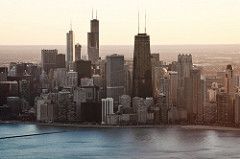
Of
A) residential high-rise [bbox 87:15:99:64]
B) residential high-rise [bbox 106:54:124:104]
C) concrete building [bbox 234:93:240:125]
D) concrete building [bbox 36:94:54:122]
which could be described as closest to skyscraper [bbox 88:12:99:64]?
residential high-rise [bbox 87:15:99:64]

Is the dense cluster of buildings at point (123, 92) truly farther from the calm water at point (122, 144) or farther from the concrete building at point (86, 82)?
the calm water at point (122, 144)

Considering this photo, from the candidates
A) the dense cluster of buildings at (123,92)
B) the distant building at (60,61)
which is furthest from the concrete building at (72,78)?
the distant building at (60,61)

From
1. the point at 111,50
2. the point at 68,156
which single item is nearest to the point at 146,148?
the point at 68,156

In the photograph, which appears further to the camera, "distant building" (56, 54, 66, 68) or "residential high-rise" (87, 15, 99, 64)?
"distant building" (56, 54, 66, 68)

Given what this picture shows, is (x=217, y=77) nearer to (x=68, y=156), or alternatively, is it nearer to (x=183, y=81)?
(x=183, y=81)

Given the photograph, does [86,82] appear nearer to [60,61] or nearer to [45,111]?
[45,111]

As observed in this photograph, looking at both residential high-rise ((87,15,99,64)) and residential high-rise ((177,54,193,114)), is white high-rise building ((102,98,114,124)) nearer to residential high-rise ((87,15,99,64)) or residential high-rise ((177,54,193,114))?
residential high-rise ((177,54,193,114))
